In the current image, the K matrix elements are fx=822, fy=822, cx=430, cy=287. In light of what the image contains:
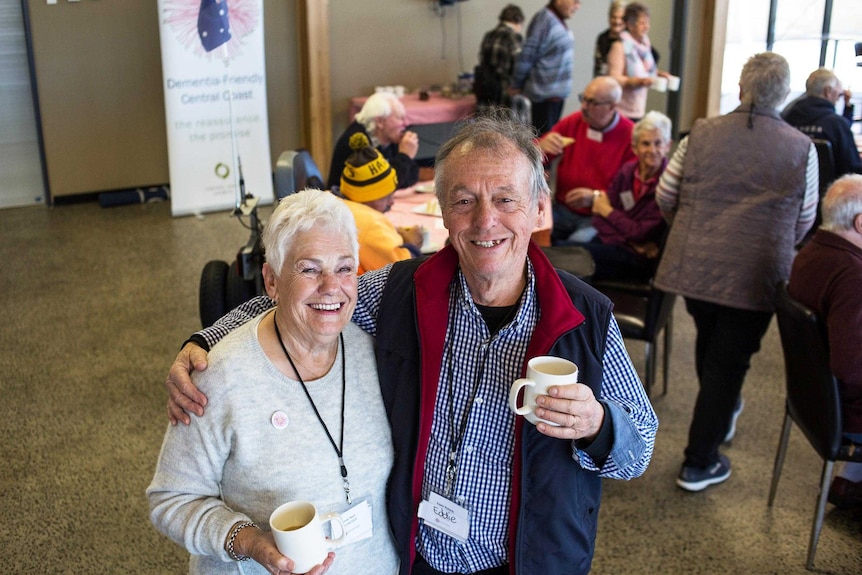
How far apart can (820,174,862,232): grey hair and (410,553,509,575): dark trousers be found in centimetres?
169

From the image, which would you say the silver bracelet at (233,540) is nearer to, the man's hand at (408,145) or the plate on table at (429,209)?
the plate on table at (429,209)

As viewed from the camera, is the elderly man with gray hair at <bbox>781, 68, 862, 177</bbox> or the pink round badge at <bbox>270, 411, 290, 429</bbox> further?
the elderly man with gray hair at <bbox>781, 68, 862, 177</bbox>

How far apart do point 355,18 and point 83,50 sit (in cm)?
253

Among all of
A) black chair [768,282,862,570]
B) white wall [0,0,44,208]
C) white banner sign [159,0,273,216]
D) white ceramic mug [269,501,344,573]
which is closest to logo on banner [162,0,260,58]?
white banner sign [159,0,273,216]

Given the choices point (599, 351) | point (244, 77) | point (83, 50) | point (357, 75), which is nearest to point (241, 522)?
point (599, 351)

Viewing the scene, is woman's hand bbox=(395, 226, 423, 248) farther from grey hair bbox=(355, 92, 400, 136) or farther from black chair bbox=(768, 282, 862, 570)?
black chair bbox=(768, 282, 862, 570)

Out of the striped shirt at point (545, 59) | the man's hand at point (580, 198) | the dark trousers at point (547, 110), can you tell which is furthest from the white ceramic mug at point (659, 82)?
the man's hand at point (580, 198)

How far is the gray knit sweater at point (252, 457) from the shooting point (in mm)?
1491

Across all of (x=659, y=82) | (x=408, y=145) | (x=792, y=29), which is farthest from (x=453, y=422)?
(x=792, y=29)

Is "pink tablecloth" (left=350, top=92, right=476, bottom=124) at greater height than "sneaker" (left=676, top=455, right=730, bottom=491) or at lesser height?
greater

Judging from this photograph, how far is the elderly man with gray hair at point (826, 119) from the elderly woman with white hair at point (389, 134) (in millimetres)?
2519

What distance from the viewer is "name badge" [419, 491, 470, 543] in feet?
5.20

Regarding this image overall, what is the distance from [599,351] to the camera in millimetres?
1551

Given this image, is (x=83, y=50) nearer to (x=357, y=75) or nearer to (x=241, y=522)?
(x=357, y=75)
